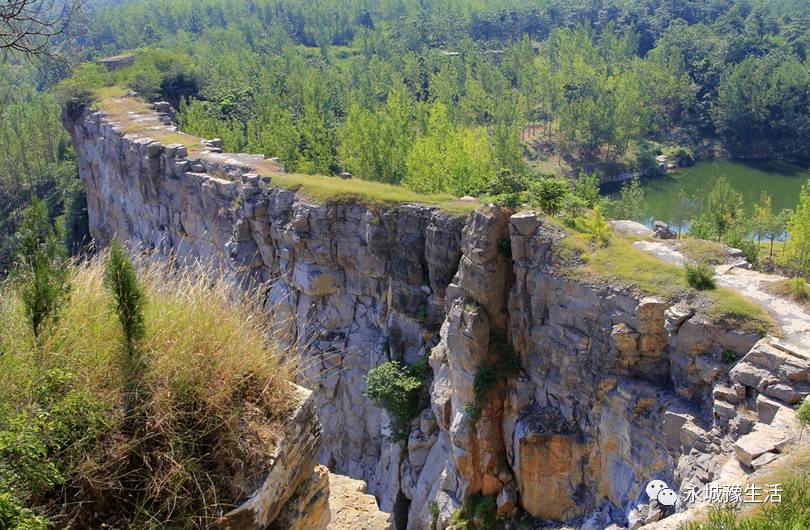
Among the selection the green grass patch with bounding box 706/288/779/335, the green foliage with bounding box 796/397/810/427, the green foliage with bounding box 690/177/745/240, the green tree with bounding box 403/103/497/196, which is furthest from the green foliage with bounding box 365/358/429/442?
the green foliage with bounding box 690/177/745/240

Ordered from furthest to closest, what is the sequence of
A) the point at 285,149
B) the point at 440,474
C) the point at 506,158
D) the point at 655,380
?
the point at 506,158 → the point at 285,149 → the point at 440,474 → the point at 655,380

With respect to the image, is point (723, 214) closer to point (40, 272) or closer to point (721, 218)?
point (721, 218)

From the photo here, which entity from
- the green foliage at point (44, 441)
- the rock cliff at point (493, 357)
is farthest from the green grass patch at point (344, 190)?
the green foliage at point (44, 441)

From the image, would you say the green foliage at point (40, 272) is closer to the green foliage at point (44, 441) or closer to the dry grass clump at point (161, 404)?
the dry grass clump at point (161, 404)

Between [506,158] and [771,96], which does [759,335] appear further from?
[771,96]

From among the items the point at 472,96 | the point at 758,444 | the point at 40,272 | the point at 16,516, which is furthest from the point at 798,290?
the point at 472,96

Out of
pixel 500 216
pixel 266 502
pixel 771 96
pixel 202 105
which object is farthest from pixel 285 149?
pixel 771 96
